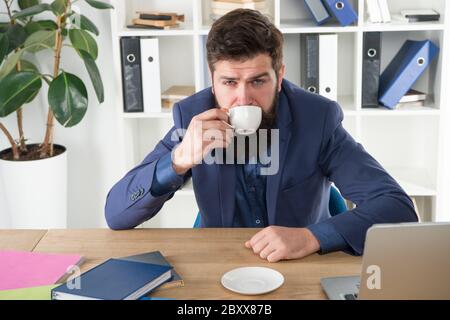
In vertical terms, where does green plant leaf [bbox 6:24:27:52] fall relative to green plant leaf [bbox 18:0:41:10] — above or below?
below

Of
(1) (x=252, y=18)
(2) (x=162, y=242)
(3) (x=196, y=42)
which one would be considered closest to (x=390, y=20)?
(3) (x=196, y=42)

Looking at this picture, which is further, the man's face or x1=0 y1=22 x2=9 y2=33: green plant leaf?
x1=0 y1=22 x2=9 y2=33: green plant leaf

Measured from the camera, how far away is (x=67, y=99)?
10.1 feet

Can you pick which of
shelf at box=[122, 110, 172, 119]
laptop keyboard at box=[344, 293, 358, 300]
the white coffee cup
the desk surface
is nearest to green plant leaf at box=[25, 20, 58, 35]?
shelf at box=[122, 110, 172, 119]

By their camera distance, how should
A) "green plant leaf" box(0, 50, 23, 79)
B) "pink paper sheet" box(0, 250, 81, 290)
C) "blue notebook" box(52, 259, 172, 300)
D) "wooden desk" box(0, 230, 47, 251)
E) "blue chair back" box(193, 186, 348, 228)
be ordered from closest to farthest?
"blue notebook" box(52, 259, 172, 300), "pink paper sheet" box(0, 250, 81, 290), "wooden desk" box(0, 230, 47, 251), "blue chair back" box(193, 186, 348, 228), "green plant leaf" box(0, 50, 23, 79)

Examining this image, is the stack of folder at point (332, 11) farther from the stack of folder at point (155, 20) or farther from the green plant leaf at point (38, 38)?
the green plant leaf at point (38, 38)

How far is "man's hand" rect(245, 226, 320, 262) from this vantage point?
1.63 meters

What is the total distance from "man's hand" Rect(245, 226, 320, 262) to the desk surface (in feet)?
0.05

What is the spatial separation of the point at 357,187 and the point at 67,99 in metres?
1.61

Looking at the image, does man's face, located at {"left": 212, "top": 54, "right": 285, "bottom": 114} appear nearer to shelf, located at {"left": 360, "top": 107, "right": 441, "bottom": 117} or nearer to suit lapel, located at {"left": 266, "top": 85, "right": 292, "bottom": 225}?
suit lapel, located at {"left": 266, "top": 85, "right": 292, "bottom": 225}

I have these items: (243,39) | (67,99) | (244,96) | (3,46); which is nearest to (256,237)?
(244,96)

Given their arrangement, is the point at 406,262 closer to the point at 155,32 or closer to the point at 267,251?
the point at 267,251

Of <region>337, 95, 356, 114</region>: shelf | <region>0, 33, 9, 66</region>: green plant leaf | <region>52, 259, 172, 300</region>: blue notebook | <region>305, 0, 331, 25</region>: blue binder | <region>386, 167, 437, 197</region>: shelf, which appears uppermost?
<region>305, 0, 331, 25</region>: blue binder
